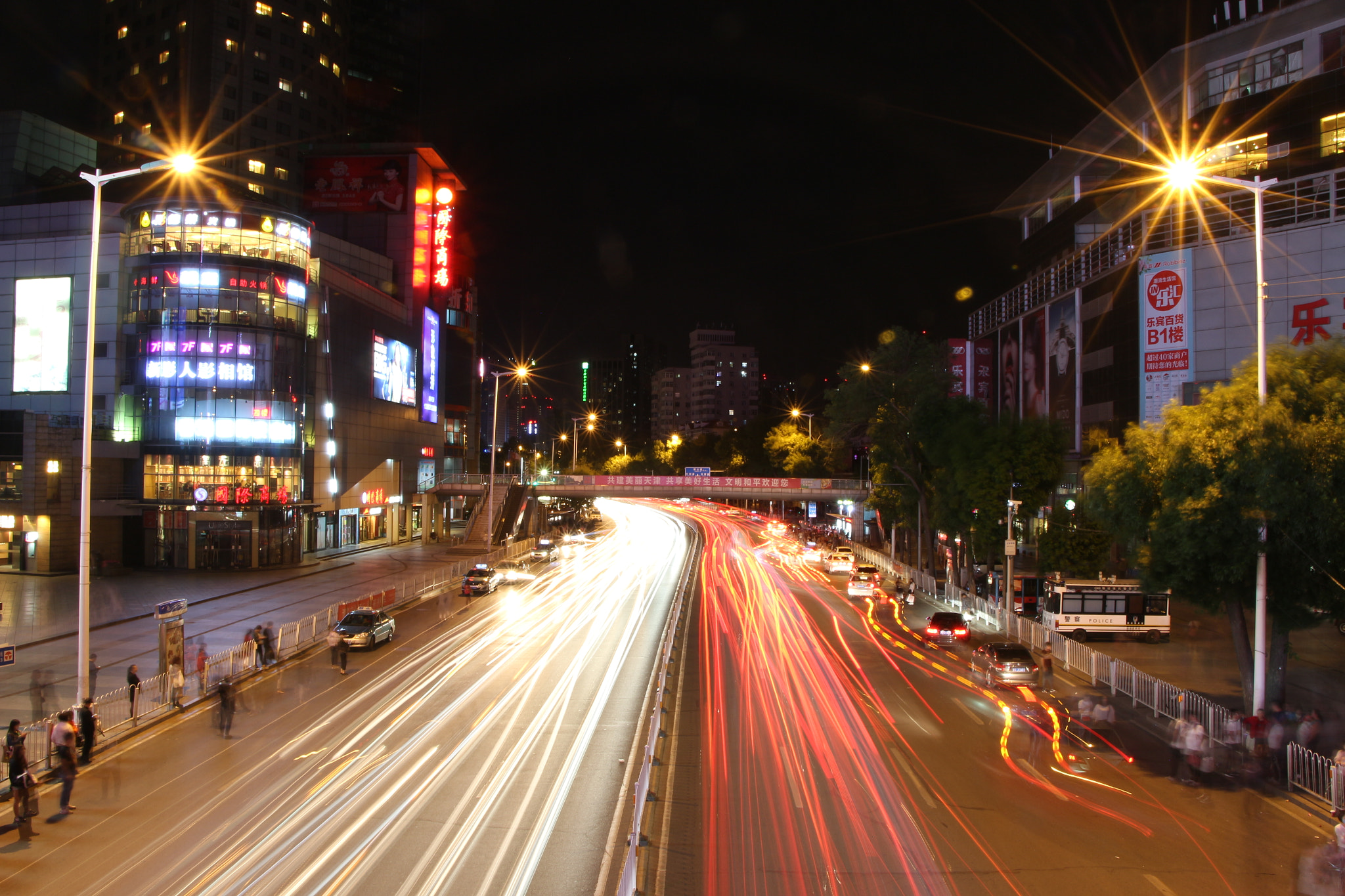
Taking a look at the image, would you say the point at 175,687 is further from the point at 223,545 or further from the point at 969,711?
the point at 223,545

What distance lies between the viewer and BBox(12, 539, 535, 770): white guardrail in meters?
15.1

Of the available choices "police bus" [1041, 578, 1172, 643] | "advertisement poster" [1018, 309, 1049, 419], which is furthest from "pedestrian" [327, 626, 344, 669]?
"advertisement poster" [1018, 309, 1049, 419]

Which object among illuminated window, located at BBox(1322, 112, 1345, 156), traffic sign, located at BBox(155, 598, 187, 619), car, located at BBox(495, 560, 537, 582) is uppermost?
illuminated window, located at BBox(1322, 112, 1345, 156)

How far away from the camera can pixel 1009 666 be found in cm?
2191

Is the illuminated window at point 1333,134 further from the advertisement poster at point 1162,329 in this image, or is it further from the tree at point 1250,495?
the tree at point 1250,495

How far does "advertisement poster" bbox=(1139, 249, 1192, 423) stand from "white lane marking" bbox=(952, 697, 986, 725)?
1319 inches

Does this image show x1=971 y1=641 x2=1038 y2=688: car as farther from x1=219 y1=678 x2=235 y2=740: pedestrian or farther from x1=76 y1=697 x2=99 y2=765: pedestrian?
x1=76 y1=697 x2=99 y2=765: pedestrian

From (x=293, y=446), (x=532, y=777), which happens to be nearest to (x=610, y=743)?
(x=532, y=777)

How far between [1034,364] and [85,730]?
67029mm

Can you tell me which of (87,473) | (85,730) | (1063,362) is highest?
(1063,362)

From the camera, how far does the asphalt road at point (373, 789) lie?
1062cm

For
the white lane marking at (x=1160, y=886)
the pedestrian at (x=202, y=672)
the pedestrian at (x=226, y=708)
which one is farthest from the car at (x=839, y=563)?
the white lane marking at (x=1160, y=886)

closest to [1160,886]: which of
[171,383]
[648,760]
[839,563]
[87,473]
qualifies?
[648,760]

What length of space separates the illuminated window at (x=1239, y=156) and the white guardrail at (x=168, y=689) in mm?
61735
